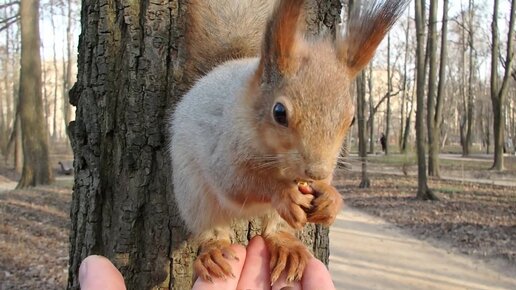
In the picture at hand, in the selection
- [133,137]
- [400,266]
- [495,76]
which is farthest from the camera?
[495,76]

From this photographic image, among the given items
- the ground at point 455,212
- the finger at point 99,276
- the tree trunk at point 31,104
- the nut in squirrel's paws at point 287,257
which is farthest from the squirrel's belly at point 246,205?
the tree trunk at point 31,104

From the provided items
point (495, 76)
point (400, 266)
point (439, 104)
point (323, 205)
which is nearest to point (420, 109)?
point (439, 104)

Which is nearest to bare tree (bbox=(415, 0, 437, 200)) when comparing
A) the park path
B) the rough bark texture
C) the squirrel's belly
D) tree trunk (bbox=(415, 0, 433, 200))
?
tree trunk (bbox=(415, 0, 433, 200))

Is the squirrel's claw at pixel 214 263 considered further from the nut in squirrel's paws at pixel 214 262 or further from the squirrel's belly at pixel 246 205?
the squirrel's belly at pixel 246 205

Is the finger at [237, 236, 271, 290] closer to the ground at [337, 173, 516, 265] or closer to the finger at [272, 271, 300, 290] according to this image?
the finger at [272, 271, 300, 290]

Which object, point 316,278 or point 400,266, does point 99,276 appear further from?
point 400,266

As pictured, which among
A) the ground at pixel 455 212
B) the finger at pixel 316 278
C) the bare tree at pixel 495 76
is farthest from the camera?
the bare tree at pixel 495 76

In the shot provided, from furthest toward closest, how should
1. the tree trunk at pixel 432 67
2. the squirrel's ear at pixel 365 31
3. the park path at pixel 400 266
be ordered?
the tree trunk at pixel 432 67 → the park path at pixel 400 266 → the squirrel's ear at pixel 365 31
